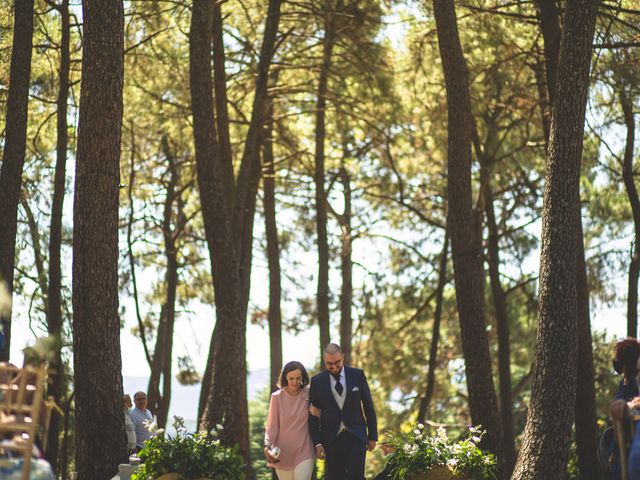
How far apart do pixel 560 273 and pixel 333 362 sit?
8.82 feet

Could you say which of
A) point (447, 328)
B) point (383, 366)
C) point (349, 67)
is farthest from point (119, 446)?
point (447, 328)

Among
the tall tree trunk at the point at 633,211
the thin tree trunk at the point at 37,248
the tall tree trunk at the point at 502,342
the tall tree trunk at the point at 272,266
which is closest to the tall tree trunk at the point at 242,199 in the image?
the tall tree trunk at the point at 272,266

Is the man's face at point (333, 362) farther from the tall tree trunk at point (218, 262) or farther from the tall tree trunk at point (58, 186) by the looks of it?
the tall tree trunk at point (58, 186)

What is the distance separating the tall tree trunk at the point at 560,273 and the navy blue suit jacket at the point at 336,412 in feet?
6.10

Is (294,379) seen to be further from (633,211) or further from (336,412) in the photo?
(633,211)

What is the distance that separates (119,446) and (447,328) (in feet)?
65.0

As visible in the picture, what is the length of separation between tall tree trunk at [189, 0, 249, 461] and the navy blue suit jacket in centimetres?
476

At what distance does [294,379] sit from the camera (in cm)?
1030

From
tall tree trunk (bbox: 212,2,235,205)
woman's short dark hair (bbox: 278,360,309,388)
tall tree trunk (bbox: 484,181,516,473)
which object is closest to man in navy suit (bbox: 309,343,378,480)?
woman's short dark hair (bbox: 278,360,309,388)

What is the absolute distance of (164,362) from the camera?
83.1 feet

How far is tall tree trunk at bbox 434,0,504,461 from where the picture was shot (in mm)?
13820

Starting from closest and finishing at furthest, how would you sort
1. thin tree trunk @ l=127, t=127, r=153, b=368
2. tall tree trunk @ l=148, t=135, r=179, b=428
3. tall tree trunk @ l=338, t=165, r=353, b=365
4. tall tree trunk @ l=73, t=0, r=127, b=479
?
tall tree trunk @ l=73, t=0, r=127, b=479 < tall tree trunk @ l=338, t=165, r=353, b=365 < tall tree trunk @ l=148, t=135, r=179, b=428 < thin tree trunk @ l=127, t=127, r=153, b=368

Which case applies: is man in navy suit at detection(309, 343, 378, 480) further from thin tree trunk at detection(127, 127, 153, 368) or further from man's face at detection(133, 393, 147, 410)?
thin tree trunk at detection(127, 127, 153, 368)

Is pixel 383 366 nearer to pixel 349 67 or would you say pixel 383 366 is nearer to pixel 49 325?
pixel 349 67
